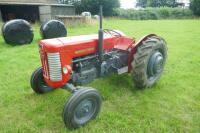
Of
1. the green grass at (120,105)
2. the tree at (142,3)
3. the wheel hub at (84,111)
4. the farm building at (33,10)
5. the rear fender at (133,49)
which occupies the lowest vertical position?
the green grass at (120,105)

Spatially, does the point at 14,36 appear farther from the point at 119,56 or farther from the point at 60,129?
the point at 60,129

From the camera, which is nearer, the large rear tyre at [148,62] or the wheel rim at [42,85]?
the large rear tyre at [148,62]

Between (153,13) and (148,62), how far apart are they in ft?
99.8

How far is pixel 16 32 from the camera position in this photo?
31.3ft

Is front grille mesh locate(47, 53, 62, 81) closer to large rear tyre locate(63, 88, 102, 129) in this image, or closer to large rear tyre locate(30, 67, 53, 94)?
large rear tyre locate(63, 88, 102, 129)

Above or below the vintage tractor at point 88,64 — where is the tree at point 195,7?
above

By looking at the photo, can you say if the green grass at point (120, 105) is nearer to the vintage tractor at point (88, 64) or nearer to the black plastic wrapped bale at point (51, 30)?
the vintage tractor at point (88, 64)

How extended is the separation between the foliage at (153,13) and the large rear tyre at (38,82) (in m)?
28.9

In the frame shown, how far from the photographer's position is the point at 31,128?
11.9 feet

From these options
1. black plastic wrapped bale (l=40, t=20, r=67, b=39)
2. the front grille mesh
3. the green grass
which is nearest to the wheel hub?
the green grass

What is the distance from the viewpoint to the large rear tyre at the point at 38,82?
439 centimetres

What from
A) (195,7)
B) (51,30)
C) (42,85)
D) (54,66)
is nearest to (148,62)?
(54,66)

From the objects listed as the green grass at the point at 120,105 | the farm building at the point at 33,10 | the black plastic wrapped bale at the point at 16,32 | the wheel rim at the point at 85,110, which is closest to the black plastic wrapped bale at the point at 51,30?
the black plastic wrapped bale at the point at 16,32

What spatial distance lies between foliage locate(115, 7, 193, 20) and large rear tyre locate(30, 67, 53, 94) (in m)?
28.9
